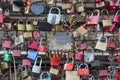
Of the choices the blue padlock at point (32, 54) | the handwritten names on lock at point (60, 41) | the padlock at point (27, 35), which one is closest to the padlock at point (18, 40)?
the padlock at point (27, 35)

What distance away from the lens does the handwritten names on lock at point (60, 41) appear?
4.89 meters

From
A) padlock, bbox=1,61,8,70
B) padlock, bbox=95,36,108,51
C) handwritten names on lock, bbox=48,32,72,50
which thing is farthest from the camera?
handwritten names on lock, bbox=48,32,72,50

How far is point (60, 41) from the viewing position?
491 centimetres

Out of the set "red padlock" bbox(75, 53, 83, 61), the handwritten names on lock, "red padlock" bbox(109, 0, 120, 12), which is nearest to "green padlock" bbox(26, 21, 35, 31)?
the handwritten names on lock

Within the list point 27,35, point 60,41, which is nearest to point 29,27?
point 27,35

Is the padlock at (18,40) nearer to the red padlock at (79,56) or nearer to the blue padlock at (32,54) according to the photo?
the blue padlock at (32,54)

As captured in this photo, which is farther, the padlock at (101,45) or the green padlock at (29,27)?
the green padlock at (29,27)

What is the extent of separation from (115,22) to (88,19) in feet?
0.97

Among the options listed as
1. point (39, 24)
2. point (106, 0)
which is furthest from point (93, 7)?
point (39, 24)

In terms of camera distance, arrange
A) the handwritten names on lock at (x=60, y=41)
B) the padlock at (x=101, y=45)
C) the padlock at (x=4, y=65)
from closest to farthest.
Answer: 1. the padlock at (x=101, y=45)
2. the padlock at (x=4, y=65)
3. the handwritten names on lock at (x=60, y=41)

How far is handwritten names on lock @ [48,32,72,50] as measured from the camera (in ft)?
16.0

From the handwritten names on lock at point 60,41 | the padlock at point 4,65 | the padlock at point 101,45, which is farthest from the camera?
the handwritten names on lock at point 60,41

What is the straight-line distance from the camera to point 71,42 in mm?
4875

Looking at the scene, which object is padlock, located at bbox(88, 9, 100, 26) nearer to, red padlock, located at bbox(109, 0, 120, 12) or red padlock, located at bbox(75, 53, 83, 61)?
red padlock, located at bbox(109, 0, 120, 12)
